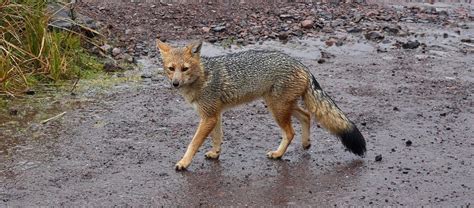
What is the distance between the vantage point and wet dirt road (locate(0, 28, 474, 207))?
18.3 feet

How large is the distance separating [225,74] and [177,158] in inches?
31.7

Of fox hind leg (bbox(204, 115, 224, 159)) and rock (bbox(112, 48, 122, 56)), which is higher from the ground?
fox hind leg (bbox(204, 115, 224, 159))

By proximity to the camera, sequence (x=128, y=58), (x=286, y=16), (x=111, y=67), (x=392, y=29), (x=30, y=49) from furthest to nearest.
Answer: (x=286, y=16) < (x=392, y=29) < (x=128, y=58) < (x=111, y=67) < (x=30, y=49)

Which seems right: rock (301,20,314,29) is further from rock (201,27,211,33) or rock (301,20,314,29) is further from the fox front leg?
the fox front leg

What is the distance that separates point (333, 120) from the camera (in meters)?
6.31

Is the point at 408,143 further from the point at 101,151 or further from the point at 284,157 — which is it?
the point at 101,151

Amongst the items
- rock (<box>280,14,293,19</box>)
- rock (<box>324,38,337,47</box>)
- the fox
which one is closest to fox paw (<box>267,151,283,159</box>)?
the fox

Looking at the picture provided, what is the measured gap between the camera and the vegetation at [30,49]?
318 inches

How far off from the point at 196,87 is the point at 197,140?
433 millimetres

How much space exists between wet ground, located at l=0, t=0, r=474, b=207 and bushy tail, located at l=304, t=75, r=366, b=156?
0.55ft

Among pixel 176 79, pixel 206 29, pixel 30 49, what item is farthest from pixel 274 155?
pixel 206 29

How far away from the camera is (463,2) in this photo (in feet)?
44.2

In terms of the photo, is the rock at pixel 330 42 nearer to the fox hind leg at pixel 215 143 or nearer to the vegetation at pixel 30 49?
the vegetation at pixel 30 49

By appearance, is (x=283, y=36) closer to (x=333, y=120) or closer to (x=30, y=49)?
(x=30, y=49)
